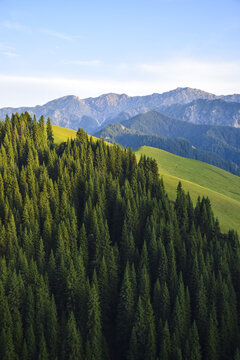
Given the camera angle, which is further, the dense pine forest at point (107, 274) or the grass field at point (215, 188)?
the grass field at point (215, 188)

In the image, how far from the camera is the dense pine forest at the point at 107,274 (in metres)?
50.3

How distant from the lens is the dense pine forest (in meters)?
50.3

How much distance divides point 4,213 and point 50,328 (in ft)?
137

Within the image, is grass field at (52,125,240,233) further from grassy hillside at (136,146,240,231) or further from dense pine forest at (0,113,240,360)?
dense pine forest at (0,113,240,360)

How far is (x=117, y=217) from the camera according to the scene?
288 feet

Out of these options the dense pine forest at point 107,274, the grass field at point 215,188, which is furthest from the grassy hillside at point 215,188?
the dense pine forest at point 107,274

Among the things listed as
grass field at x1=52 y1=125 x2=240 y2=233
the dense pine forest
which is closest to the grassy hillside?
grass field at x1=52 y1=125 x2=240 y2=233

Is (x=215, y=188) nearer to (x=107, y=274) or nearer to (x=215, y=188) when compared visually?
(x=215, y=188)

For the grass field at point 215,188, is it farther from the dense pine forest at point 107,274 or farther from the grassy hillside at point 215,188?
the dense pine forest at point 107,274

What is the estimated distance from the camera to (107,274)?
6394 cm

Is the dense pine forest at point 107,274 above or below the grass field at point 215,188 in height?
below

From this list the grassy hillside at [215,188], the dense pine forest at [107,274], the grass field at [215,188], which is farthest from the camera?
the grass field at [215,188]

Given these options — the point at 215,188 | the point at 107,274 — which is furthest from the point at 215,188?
the point at 107,274

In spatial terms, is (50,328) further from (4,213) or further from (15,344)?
(4,213)
